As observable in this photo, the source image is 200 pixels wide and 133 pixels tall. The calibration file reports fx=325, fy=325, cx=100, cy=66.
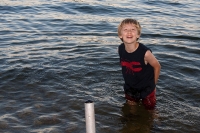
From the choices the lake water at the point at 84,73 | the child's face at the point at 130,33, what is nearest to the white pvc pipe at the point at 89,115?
the lake water at the point at 84,73

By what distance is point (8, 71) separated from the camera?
22.9ft

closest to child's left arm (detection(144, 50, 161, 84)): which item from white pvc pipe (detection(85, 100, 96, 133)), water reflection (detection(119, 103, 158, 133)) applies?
water reflection (detection(119, 103, 158, 133))

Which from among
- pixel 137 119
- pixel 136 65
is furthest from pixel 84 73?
pixel 136 65

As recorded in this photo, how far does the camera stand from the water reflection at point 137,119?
16.4ft

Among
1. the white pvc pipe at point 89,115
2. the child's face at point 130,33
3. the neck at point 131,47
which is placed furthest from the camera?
the neck at point 131,47

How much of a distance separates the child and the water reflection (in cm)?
14

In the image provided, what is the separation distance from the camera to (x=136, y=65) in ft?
16.5

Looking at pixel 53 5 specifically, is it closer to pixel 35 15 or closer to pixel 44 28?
pixel 35 15

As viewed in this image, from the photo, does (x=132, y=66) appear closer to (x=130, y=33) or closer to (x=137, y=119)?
(x=130, y=33)

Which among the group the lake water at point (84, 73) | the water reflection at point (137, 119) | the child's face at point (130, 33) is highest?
the child's face at point (130, 33)

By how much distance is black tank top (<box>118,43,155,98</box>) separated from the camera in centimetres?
495

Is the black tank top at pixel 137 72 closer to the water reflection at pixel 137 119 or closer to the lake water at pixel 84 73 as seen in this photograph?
the water reflection at pixel 137 119

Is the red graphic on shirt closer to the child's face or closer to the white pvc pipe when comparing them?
the child's face

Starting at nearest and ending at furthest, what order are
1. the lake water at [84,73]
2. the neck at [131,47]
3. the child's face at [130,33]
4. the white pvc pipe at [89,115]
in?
the white pvc pipe at [89,115]
the child's face at [130,33]
the neck at [131,47]
the lake water at [84,73]
